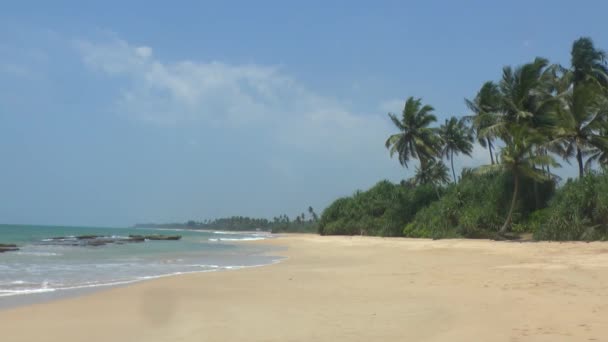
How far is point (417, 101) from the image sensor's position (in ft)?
138

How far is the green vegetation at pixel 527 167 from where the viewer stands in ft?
72.1

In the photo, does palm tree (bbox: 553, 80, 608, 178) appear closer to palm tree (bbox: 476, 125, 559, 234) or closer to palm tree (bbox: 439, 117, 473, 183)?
palm tree (bbox: 476, 125, 559, 234)

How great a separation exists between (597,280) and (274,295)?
18.9ft

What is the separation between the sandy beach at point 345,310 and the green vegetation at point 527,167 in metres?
12.3

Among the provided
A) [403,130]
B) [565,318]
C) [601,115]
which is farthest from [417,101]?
[565,318]

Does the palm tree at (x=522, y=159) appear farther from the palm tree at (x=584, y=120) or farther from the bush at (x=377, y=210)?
the bush at (x=377, y=210)

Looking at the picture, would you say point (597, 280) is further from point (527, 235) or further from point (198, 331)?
point (527, 235)

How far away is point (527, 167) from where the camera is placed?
24703mm

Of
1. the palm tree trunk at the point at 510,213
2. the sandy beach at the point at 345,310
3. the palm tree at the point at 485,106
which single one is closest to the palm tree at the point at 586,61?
the palm tree at the point at 485,106

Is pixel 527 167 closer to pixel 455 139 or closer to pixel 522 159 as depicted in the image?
pixel 522 159

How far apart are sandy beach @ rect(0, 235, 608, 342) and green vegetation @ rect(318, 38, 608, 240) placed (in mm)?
12345

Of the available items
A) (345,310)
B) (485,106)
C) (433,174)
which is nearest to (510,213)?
(485,106)

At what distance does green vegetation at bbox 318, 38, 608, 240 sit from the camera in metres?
22.0

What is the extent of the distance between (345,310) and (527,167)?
68.6 feet
